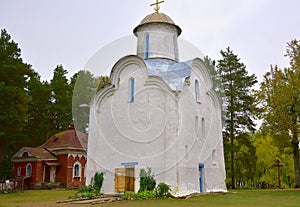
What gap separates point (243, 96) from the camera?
29.7m

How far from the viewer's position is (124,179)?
16891 mm

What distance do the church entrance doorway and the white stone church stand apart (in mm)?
51

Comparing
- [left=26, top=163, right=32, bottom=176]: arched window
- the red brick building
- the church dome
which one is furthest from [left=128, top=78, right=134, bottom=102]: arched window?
[left=26, top=163, right=32, bottom=176]: arched window

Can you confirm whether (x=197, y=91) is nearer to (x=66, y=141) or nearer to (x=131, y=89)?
(x=131, y=89)

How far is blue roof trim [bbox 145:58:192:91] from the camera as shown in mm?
17356

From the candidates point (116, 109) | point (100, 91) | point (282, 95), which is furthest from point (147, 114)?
point (282, 95)

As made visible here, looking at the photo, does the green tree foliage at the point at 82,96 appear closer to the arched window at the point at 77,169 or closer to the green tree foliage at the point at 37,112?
the arched window at the point at 77,169

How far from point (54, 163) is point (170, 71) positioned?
1667cm

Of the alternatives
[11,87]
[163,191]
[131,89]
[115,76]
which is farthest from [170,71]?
[11,87]

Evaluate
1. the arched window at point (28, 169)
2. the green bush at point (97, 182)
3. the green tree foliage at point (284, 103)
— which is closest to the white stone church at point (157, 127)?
the green bush at point (97, 182)

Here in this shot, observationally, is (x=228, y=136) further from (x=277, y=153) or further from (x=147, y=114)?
(x=147, y=114)

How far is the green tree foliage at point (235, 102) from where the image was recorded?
→ 94.9 feet

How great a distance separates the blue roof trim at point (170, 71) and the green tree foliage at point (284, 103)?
796 centimetres

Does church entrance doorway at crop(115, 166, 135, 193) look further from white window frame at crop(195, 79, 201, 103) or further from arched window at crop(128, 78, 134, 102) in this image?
white window frame at crop(195, 79, 201, 103)
